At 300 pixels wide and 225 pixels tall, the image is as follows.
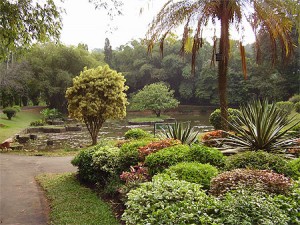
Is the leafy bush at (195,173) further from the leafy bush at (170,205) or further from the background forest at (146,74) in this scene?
the background forest at (146,74)

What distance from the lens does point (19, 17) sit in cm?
632

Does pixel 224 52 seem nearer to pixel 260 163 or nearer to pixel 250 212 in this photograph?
pixel 260 163

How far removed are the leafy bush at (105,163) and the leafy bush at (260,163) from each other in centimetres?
272

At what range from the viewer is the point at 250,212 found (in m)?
2.95

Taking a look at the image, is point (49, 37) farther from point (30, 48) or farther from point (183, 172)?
point (183, 172)

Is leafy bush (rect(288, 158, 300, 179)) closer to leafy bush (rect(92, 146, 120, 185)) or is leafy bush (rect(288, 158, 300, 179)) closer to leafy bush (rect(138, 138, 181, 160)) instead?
leafy bush (rect(138, 138, 181, 160))

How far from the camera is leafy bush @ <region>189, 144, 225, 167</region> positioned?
5.80 m

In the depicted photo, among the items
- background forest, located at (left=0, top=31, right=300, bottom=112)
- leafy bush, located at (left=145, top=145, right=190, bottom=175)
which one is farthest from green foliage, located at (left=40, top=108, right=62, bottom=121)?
leafy bush, located at (left=145, top=145, right=190, bottom=175)

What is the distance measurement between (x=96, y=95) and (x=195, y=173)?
10419 millimetres

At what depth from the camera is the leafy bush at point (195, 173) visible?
466cm

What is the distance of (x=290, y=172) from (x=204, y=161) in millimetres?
1483

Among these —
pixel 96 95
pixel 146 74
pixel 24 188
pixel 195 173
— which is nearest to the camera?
pixel 195 173

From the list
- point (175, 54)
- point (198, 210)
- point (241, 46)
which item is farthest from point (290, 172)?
point (175, 54)

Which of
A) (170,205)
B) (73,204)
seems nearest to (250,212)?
(170,205)
